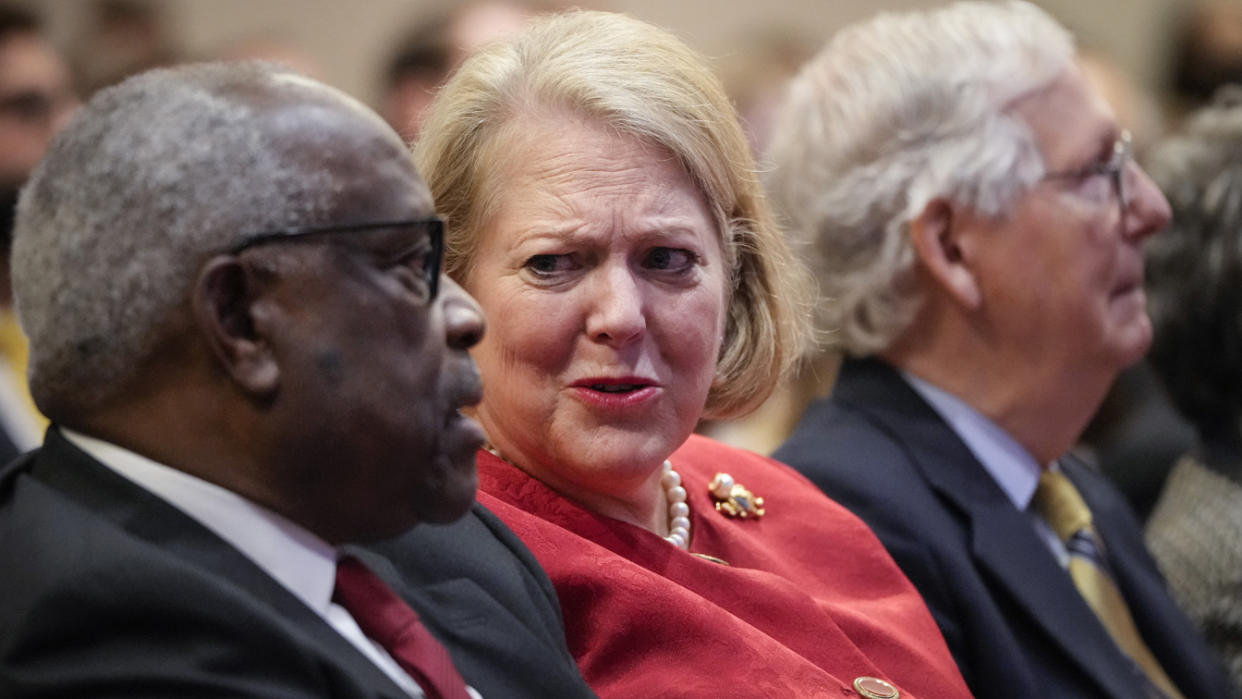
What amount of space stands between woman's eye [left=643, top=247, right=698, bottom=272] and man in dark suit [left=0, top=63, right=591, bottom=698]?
595mm

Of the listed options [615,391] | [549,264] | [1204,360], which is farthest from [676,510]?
[1204,360]

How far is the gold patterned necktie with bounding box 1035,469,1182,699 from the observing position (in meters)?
2.64

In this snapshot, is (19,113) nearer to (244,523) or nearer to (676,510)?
(676,510)

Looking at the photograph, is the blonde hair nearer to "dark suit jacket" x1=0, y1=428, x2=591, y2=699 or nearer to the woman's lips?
the woman's lips

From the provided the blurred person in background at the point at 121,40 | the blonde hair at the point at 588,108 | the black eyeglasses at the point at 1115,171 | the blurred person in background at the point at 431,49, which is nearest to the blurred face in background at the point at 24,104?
the blurred person in background at the point at 121,40

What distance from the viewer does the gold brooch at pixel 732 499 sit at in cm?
216

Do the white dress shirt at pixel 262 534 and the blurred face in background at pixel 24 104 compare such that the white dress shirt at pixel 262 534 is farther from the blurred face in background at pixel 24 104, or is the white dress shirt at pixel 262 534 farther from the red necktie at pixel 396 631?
the blurred face in background at pixel 24 104

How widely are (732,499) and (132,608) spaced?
1197mm

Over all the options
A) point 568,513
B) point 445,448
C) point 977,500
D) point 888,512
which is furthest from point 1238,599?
point 445,448

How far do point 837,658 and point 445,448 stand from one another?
0.79m

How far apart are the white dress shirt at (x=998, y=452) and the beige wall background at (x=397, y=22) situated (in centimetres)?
274

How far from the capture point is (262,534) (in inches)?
48.3

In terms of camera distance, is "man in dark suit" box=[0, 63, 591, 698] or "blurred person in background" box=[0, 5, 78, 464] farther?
"blurred person in background" box=[0, 5, 78, 464]

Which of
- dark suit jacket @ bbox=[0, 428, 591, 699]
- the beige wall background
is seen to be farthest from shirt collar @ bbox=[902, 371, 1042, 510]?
the beige wall background
